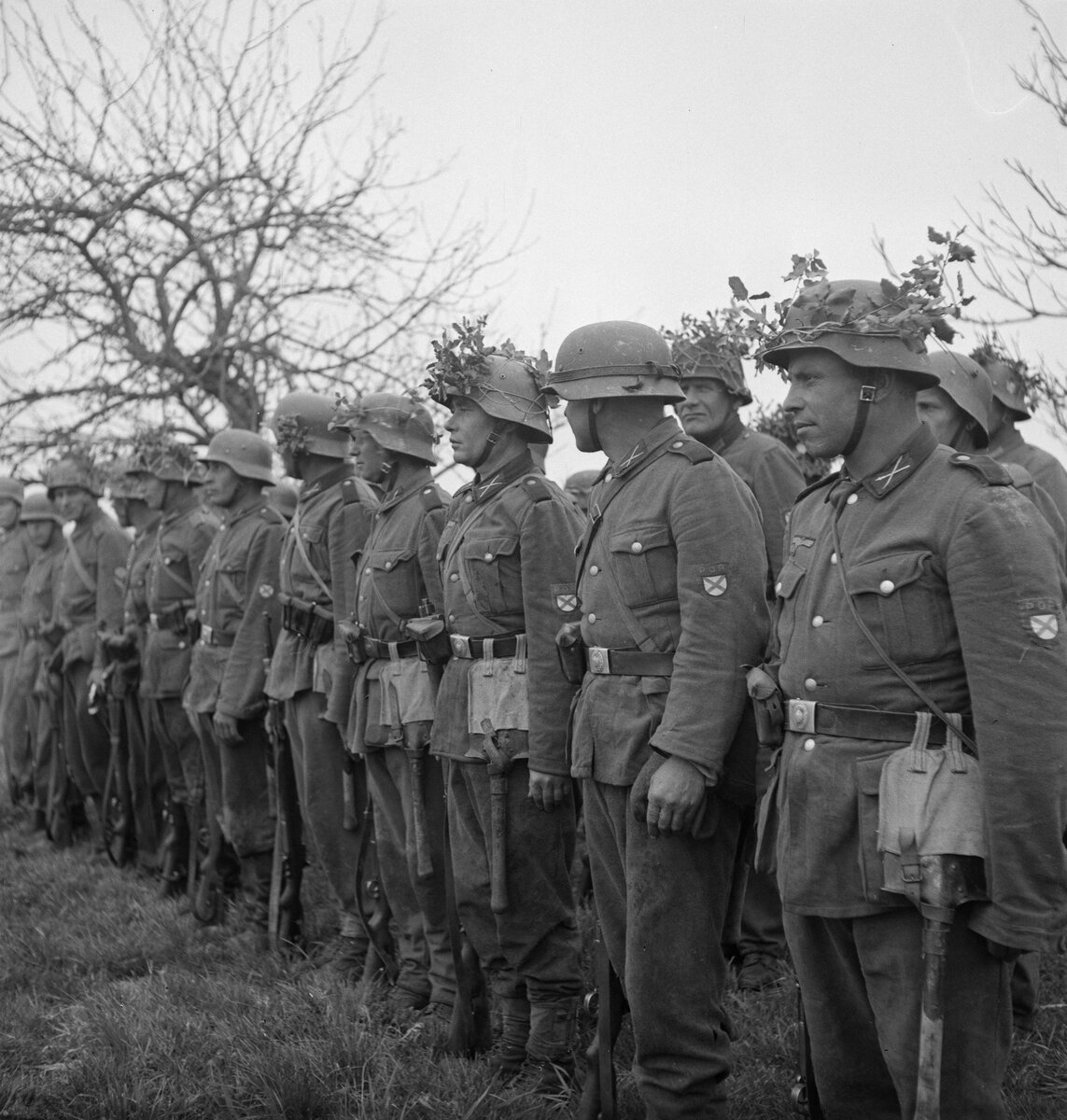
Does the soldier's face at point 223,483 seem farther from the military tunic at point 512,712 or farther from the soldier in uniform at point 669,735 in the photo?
the soldier in uniform at point 669,735

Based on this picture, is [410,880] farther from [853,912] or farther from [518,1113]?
[853,912]

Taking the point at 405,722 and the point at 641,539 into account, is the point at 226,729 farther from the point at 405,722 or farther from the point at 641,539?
the point at 641,539

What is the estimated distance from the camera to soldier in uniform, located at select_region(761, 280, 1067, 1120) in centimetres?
305

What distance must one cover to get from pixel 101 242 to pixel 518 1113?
8.27 meters

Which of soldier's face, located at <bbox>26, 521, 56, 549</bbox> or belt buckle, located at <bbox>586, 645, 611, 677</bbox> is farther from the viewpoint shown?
soldier's face, located at <bbox>26, 521, 56, 549</bbox>

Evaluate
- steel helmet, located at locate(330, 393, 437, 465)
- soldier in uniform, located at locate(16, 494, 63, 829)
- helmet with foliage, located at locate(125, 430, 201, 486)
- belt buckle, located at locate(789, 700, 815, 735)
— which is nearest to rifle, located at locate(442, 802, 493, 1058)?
steel helmet, located at locate(330, 393, 437, 465)

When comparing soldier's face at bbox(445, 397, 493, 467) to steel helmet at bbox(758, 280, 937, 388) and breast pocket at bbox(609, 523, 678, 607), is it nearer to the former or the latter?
breast pocket at bbox(609, 523, 678, 607)

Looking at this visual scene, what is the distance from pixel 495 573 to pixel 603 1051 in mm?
1818

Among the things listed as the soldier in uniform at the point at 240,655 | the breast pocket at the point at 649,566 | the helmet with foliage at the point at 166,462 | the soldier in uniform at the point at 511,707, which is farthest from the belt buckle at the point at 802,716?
the helmet with foliage at the point at 166,462

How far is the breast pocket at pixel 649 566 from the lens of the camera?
424 centimetres

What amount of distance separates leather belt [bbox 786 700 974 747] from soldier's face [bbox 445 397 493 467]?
2272 mm

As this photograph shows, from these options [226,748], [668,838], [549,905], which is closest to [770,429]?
[226,748]

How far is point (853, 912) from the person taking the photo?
10.8ft

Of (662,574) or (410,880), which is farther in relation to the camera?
(410,880)
